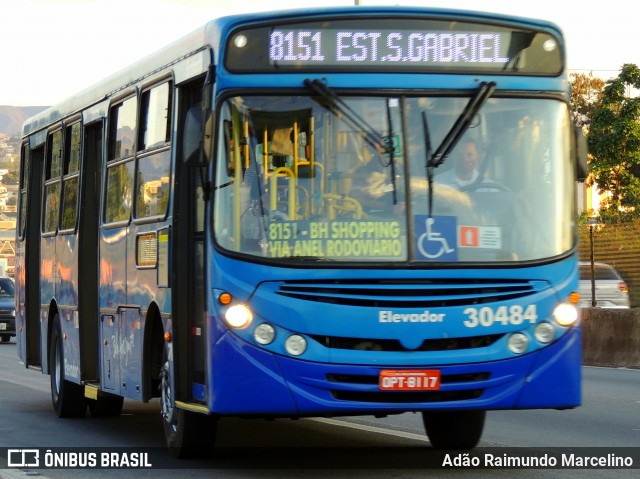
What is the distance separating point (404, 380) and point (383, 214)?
1.10m

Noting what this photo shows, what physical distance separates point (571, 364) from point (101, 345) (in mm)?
5351

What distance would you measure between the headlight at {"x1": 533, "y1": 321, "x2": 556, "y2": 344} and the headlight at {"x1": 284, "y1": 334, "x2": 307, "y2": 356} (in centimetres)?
155

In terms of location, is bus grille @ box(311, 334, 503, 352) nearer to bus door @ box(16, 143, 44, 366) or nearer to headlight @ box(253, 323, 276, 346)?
headlight @ box(253, 323, 276, 346)

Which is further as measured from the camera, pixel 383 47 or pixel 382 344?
pixel 383 47

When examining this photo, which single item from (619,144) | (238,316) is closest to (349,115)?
(238,316)

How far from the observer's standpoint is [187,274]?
11.0 metres

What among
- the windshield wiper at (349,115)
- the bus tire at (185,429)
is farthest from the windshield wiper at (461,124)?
the bus tire at (185,429)

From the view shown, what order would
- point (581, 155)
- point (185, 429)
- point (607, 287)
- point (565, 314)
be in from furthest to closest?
point (607, 287)
point (185, 429)
point (581, 155)
point (565, 314)

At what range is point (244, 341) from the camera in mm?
9797

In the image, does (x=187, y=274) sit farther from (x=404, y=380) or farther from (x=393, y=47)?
(x=393, y=47)

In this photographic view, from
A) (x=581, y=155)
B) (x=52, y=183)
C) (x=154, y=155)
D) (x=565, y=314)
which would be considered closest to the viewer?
(x=565, y=314)

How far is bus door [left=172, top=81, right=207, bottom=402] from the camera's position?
35.6ft

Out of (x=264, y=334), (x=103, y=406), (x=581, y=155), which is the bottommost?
(x=103, y=406)

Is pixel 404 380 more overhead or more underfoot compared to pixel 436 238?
more underfoot
